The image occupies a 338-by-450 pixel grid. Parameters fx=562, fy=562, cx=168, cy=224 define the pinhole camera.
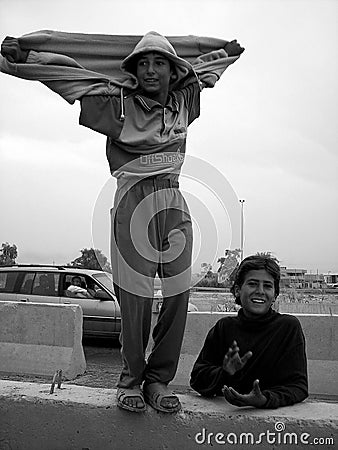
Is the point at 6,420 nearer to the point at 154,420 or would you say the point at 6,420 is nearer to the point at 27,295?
the point at 154,420

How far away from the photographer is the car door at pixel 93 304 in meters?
8.76

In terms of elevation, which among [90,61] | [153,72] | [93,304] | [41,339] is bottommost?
[41,339]

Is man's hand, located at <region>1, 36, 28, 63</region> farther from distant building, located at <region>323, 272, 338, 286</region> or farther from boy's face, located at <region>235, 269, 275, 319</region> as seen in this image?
distant building, located at <region>323, 272, 338, 286</region>

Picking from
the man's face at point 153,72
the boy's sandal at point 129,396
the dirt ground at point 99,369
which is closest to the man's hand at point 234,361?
the boy's sandal at point 129,396

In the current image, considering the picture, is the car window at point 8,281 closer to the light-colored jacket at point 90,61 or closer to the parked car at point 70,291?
the parked car at point 70,291

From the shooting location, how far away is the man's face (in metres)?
2.83

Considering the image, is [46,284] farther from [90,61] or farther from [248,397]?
[248,397]

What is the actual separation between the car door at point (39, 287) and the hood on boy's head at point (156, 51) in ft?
21.7

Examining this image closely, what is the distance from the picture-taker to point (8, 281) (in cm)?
935

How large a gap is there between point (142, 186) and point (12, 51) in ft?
3.03

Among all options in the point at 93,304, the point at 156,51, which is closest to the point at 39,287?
the point at 93,304

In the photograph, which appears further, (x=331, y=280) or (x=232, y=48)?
(x=331, y=280)

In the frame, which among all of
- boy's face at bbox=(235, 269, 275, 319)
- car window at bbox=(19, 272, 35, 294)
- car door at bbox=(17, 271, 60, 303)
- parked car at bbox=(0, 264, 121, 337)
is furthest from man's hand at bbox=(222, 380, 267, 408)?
car window at bbox=(19, 272, 35, 294)

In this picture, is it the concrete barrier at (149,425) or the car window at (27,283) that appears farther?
the car window at (27,283)
